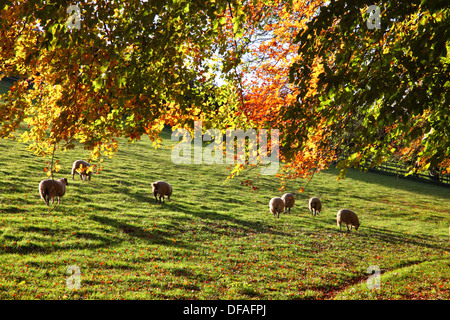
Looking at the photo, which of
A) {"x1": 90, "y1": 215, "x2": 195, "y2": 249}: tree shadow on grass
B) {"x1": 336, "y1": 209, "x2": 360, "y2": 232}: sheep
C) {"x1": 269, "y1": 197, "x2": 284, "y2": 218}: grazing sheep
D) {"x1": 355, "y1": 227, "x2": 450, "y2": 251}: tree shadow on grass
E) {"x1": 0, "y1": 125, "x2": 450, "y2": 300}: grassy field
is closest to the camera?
{"x1": 0, "y1": 125, "x2": 450, "y2": 300}: grassy field

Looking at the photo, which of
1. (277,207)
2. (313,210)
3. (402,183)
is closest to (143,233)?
(277,207)

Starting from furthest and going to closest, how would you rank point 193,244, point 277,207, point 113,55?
point 277,207
point 193,244
point 113,55

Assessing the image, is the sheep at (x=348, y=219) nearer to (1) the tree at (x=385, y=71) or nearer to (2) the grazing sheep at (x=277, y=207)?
(2) the grazing sheep at (x=277, y=207)

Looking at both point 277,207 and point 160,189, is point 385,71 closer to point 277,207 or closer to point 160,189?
point 277,207

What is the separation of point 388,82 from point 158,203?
16.6 m

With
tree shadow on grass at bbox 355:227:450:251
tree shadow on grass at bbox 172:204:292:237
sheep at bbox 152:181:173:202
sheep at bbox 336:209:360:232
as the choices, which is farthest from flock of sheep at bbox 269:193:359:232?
sheep at bbox 152:181:173:202

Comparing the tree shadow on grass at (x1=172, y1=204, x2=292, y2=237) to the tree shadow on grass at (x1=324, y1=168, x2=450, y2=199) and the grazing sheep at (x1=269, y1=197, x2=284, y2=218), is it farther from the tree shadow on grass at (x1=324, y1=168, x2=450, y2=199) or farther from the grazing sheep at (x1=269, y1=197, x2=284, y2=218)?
the tree shadow on grass at (x1=324, y1=168, x2=450, y2=199)

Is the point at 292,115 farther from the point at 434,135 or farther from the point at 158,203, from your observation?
the point at 158,203

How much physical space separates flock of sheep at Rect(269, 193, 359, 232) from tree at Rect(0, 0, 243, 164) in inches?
532

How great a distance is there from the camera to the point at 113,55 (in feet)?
19.7

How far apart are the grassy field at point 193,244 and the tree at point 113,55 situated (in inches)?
184

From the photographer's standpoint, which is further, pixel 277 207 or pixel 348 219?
pixel 277 207

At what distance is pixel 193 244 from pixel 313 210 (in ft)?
37.1

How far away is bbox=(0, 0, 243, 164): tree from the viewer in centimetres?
564
